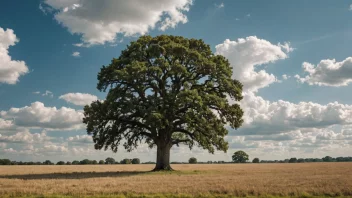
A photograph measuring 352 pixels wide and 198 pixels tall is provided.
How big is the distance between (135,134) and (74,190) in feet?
74.6

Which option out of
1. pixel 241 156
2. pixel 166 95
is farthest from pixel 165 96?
pixel 241 156

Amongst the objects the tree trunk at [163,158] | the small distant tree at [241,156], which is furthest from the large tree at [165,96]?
the small distant tree at [241,156]

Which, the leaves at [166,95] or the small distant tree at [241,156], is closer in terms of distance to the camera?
the leaves at [166,95]

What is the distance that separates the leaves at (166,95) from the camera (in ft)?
121

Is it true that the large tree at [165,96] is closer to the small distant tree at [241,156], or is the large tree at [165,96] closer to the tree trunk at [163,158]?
the tree trunk at [163,158]

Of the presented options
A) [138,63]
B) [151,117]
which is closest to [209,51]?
[138,63]

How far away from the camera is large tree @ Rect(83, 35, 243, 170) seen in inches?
1460

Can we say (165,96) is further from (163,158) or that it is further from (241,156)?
(241,156)

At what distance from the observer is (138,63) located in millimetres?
36719

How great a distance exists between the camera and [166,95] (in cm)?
3725

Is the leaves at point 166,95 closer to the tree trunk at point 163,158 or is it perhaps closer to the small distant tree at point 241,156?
the tree trunk at point 163,158

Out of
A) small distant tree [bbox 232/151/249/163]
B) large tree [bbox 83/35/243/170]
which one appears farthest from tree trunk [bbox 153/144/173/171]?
small distant tree [bbox 232/151/249/163]

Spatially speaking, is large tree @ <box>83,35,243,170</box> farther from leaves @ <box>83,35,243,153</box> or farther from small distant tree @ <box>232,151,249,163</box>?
small distant tree @ <box>232,151,249,163</box>

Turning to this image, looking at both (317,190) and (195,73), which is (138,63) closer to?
(195,73)
